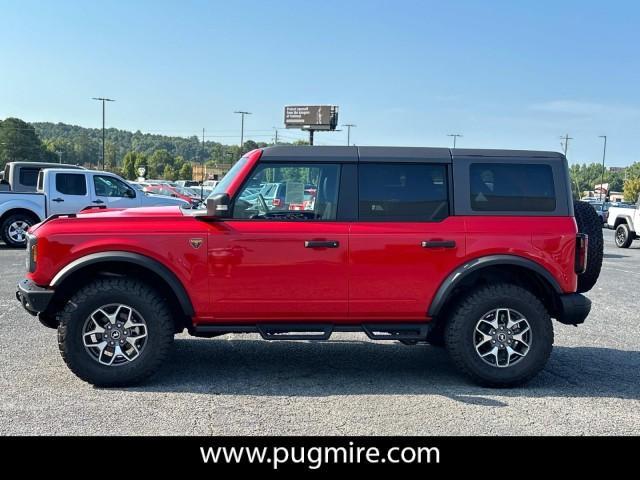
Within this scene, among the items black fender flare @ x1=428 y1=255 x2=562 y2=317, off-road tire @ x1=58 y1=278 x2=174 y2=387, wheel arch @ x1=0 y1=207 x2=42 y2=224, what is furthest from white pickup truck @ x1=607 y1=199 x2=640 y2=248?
off-road tire @ x1=58 y1=278 x2=174 y2=387

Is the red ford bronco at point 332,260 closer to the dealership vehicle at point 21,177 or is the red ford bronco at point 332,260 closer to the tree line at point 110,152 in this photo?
the dealership vehicle at point 21,177

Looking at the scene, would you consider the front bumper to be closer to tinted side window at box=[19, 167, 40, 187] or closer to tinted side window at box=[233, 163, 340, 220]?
tinted side window at box=[233, 163, 340, 220]

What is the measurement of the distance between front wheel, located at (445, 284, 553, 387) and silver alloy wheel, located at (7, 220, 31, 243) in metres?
13.1

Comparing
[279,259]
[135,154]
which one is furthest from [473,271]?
[135,154]

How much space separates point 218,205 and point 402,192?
157 centimetres

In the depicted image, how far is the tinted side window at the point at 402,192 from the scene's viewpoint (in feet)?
17.8

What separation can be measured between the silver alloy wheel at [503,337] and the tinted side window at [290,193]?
1.62 m

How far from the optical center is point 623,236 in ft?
66.3

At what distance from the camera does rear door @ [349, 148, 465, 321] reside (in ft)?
17.5

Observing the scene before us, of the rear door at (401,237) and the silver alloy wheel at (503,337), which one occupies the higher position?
the rear door at (401,237)

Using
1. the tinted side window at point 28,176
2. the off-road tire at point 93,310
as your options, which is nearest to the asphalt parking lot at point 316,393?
the off-road tire at point 93,310
